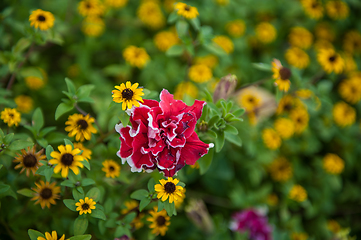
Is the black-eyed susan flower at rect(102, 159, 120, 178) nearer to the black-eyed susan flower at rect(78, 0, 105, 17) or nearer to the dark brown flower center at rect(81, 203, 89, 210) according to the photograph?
the dark brown flower center at rect(81, 203, 89, 210)

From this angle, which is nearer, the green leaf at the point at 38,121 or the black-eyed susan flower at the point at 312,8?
the green leaf at the point at 38,121

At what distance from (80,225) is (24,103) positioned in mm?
1470

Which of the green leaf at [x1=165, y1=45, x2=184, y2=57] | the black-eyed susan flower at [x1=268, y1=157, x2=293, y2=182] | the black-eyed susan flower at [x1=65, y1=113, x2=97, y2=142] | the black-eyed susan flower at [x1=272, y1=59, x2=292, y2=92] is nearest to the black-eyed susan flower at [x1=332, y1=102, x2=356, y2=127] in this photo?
the black-eyed susan flower at [x1=268, y1=157, x2=293, y2=182]

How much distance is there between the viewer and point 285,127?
7.79ft

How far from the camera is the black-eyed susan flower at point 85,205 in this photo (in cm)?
122

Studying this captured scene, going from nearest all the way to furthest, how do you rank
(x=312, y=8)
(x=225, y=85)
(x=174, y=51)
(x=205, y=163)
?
(x=205, y=163), (x=225, y=85), (x=174, y=51), (x=312, y=8)

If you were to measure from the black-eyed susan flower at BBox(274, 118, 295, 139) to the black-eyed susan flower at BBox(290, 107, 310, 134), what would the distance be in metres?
0.07

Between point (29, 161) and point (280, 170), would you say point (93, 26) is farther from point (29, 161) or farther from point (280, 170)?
point (280, 170)

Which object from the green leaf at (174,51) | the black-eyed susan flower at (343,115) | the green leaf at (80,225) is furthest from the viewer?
the black-eyed susan flower at (343,115)

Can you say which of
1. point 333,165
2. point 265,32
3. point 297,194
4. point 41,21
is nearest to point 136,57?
point 41,21

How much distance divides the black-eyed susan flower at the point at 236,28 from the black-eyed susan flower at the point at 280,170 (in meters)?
1.32

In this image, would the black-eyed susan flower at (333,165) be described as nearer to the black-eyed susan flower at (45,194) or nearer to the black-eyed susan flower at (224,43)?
the black-eyed susan flower at (224,43)

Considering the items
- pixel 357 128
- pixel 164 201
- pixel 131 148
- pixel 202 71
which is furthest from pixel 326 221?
pixel 131 148

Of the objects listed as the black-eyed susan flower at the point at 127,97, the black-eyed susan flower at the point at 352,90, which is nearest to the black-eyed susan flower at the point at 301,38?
the black-eyed susan flower at the point at 352,90
